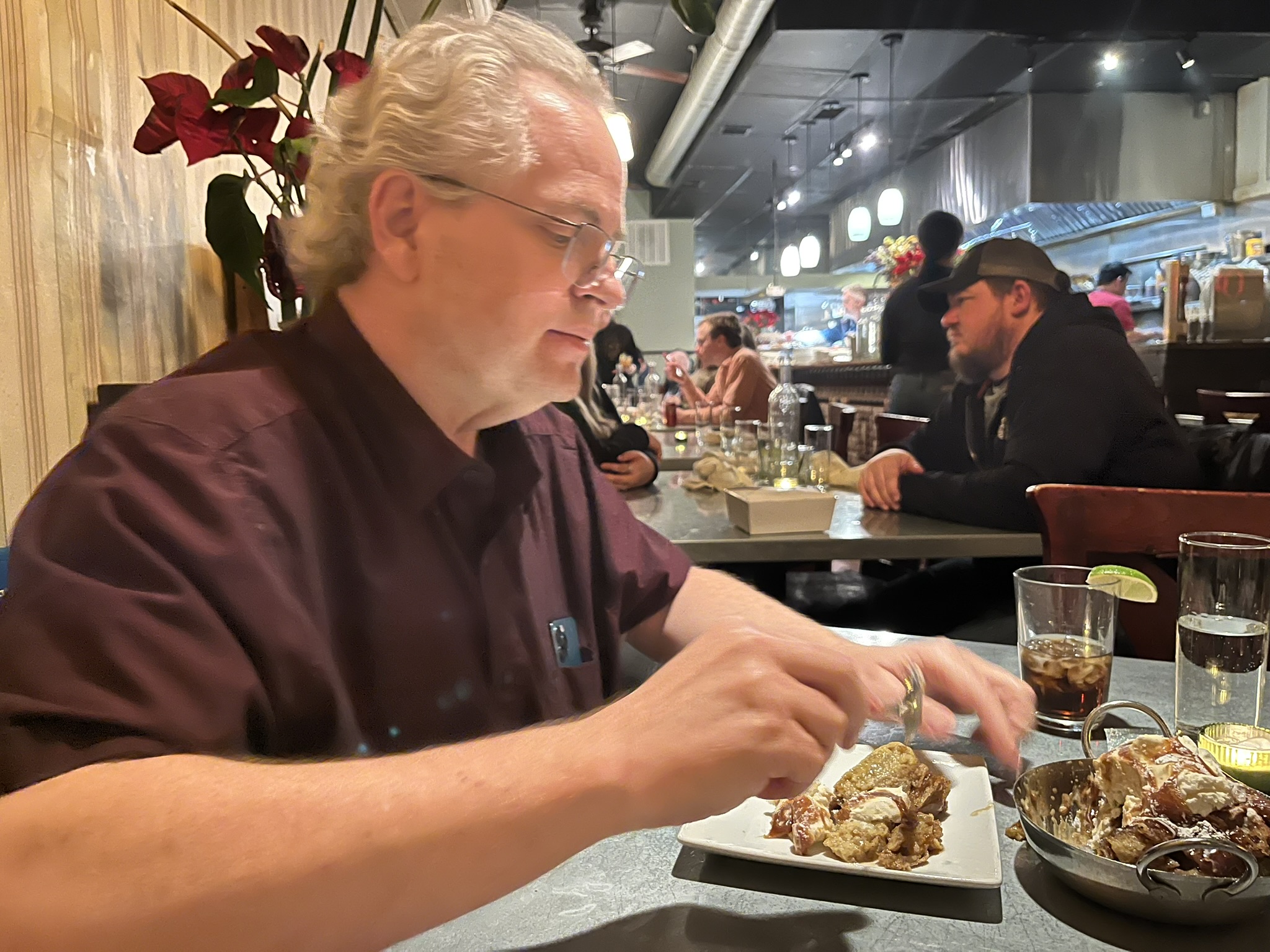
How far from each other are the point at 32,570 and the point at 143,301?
1.18 metres

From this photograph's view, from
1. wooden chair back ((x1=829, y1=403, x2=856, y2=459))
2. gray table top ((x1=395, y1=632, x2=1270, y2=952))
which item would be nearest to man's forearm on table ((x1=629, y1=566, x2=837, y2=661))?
gray table top ((x1=395, y1=632, x2=1270, y2=952))

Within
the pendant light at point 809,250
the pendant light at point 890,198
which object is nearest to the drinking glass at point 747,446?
the pendant light at point 890,198

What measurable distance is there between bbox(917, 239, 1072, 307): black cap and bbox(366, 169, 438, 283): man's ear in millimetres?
2076

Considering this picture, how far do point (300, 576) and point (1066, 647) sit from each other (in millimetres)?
753

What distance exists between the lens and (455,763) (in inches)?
19.5

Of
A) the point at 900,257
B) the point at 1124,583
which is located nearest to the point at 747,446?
the point at 1124,583

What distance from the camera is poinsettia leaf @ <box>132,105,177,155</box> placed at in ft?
4.37

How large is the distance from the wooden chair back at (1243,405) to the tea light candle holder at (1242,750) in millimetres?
2025

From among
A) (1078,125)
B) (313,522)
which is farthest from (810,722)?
(1078,125)

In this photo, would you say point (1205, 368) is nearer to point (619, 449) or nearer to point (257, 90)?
point (619, 449)

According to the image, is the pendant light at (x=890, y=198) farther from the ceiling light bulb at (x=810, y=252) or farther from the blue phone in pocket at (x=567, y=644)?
the blue phone in pocket at (x=567, y=644)

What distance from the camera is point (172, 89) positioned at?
133 cm

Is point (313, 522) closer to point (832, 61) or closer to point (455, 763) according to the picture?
point (455, 763)

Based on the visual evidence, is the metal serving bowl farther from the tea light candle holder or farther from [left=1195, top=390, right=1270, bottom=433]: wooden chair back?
[left=1195, top=390, right=1270, bottom=433]: wooden chair back
